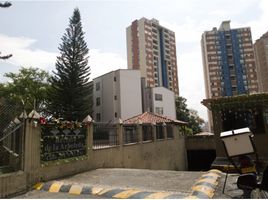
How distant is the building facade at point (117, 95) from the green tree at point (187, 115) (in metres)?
12.3

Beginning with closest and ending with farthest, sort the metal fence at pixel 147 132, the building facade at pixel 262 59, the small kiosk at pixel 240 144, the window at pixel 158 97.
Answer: the small kiosk at pixel 240 144
the metal fence at pixel 147 132
the window at pixel 158 97
the building facade at pixel 262 59

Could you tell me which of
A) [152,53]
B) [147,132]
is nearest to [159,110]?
[147,132]

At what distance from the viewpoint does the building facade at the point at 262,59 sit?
70.4 meters

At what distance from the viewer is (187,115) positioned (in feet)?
149

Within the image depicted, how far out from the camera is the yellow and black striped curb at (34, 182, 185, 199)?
4992mm

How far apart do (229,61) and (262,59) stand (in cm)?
1269

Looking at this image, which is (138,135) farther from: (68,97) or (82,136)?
(68,97)

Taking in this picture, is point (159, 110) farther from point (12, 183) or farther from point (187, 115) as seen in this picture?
point (12, 183)

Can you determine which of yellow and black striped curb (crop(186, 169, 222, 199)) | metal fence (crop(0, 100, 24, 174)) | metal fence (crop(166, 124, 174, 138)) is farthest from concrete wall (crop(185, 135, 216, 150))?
metal fence (crop(0, 100, 24, 174))

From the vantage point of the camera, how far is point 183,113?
45.4m

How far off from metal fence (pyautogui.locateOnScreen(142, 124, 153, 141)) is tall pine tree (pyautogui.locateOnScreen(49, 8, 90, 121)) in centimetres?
1228

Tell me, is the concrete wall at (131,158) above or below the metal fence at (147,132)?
below

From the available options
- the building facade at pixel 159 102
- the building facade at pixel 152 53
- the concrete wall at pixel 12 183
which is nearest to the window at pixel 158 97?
the building facade at pixel 159 102

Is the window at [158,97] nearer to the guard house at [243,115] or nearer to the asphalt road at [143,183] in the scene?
the guard house at [243,115]
